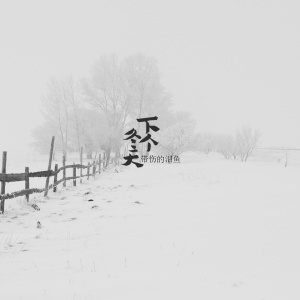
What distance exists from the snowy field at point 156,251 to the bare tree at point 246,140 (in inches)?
1370

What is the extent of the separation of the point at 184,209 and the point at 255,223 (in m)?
1.86

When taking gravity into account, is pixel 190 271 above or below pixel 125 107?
A: below

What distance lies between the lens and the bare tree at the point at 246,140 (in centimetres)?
3972

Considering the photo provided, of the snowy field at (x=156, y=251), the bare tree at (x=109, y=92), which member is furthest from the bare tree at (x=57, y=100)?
the snowy field at (x=156, y=251)

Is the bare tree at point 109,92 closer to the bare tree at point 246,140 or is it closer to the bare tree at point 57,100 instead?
the bare tree at point 57,100

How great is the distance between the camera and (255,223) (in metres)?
4.91

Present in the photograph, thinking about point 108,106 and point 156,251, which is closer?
point 156,251

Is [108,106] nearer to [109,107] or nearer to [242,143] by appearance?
[109,107]

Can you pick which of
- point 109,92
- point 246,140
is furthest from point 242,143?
point 109,92

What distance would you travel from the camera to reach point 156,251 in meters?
3.82

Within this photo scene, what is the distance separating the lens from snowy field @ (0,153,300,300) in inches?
109

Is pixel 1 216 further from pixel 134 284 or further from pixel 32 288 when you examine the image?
pixel 134 284

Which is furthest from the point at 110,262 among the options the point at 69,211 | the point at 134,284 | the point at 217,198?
the point at 217,198

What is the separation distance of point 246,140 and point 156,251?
39460 millimetres
